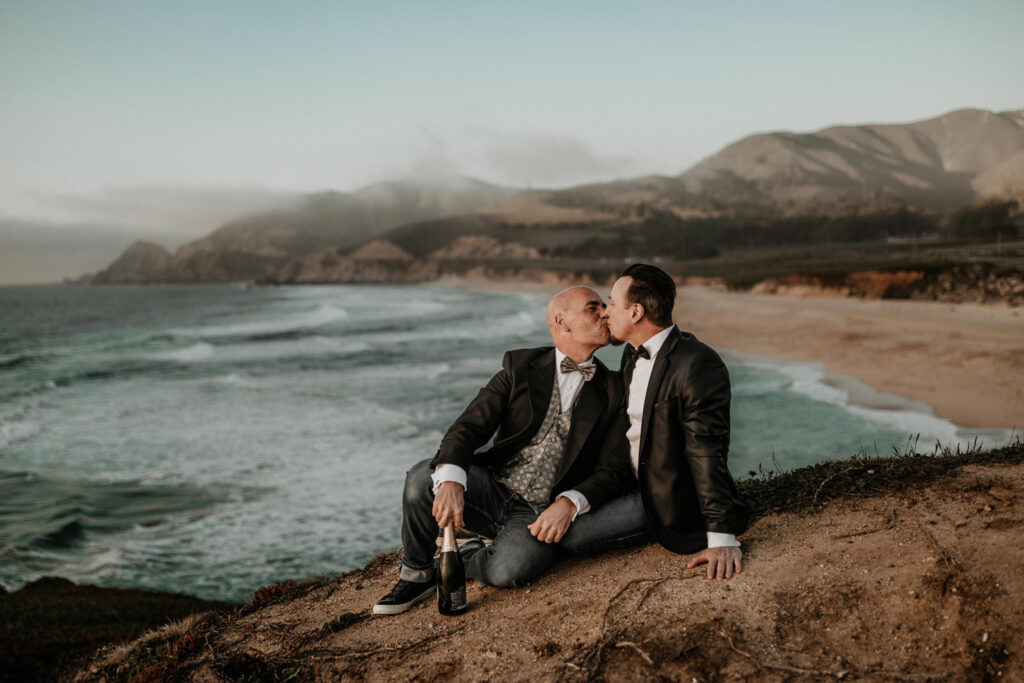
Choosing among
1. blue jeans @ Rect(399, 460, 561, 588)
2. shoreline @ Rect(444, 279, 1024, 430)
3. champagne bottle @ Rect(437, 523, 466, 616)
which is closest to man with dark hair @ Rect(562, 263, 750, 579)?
blue jeans @ Rect(399, 460, 561, 588)

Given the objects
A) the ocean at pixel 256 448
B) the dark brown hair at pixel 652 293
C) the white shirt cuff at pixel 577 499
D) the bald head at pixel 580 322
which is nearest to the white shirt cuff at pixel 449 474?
the white shirt cuff at pixel 577 499

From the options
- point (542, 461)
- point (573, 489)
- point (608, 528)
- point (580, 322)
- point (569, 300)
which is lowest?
point (608, 528)

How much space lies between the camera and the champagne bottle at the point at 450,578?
11.5 feet

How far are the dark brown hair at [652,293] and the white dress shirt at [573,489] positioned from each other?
48 centimetres

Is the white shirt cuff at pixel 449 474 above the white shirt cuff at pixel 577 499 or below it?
above

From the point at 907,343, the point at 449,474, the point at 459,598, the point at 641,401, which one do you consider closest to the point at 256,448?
the point at 459,598

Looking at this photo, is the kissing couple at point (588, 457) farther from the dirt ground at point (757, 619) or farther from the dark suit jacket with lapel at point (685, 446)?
the dirt ground at point (757, 619)

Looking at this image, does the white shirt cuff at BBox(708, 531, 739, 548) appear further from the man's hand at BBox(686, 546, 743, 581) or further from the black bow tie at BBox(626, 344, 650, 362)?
the black bow tie at BBox(626, 344, 650, 362)

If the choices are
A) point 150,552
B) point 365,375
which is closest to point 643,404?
point 150,552

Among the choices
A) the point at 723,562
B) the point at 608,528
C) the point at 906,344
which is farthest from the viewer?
the point at 906,344

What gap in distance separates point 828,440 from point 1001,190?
247 ft

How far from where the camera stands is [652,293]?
135 inches

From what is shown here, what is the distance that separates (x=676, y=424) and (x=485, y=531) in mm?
1355

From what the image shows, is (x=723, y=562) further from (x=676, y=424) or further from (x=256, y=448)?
(x=256, y=448)
